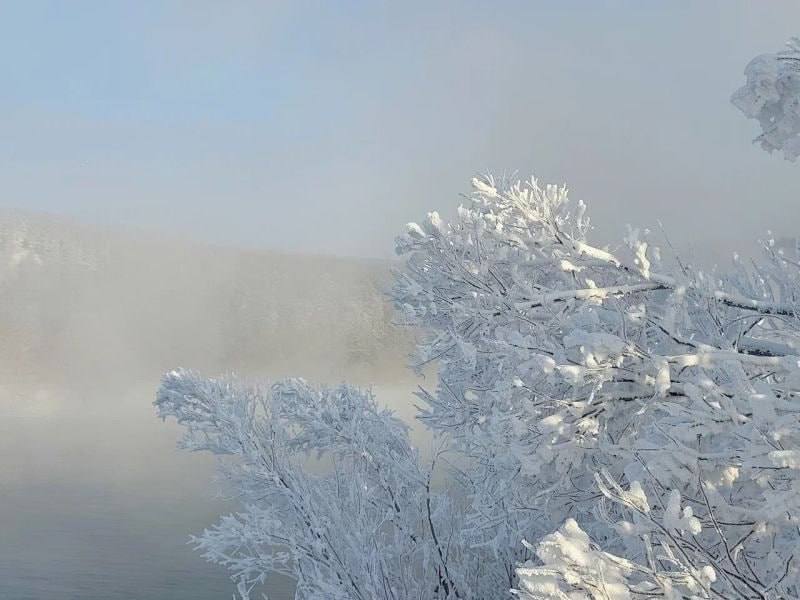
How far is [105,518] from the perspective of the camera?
85.4 feet

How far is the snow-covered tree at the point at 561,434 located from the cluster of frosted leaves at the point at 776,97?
Result: 60 centimetres

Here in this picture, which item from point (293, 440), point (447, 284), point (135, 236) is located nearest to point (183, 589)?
point (293, 440)

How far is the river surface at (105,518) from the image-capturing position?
18.9 metres

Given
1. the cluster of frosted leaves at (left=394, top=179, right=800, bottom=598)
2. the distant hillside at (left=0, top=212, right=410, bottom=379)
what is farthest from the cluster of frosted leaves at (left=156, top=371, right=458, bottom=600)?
the distant hillside at (left=0, top=212, right=410, bottom=379)

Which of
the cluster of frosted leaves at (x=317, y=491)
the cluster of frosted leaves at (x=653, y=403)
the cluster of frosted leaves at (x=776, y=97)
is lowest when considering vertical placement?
the cluster of frosted leaves at (x=317, y=491)

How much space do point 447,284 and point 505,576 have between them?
3.38 meters

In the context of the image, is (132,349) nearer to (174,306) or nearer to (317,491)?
(174,306)

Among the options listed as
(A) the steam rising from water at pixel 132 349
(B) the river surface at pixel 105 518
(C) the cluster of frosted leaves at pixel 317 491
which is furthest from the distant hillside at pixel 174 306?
(C) the cluster of frosted leaves at pixel 317 491

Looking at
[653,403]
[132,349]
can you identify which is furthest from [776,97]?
[132,349]

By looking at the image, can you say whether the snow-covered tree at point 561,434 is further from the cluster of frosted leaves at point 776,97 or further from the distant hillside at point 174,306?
the distant hillside at point 174,306

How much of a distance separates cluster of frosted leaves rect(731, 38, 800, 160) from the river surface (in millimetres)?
6038

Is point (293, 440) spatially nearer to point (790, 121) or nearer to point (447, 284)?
→ point (447, 284)

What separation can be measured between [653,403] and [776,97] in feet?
4.37

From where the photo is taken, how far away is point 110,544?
22.7 m
